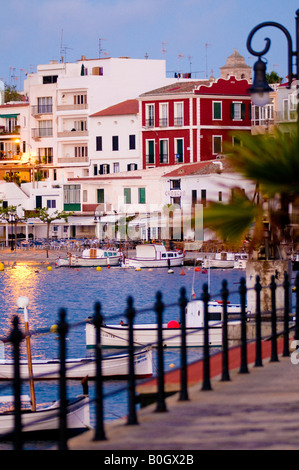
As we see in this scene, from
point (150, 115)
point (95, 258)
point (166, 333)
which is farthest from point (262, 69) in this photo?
point (150, 115)

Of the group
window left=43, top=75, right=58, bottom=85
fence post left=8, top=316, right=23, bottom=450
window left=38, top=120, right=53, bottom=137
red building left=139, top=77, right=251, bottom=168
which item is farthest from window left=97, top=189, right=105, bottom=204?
fence post left=8, top=316, right=23, bottom=450

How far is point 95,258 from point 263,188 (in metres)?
69.6

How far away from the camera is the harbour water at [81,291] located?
47459 millimetres

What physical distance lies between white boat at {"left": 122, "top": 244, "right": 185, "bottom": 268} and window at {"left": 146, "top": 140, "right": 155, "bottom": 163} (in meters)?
12.5

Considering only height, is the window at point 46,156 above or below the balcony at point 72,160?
above

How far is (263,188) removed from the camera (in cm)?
980

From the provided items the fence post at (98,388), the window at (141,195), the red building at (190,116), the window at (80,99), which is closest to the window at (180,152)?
the red building at (190,116)

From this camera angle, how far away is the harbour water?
47459 millimetres

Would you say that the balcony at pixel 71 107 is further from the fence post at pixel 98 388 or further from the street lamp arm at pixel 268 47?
the fence post at pixel 98 388

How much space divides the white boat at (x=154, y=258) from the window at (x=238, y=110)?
638 inches

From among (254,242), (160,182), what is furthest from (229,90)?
(254,242)

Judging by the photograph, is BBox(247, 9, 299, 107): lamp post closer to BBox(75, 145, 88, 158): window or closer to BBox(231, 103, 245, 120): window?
BBox(231, 103, 245, 120): window

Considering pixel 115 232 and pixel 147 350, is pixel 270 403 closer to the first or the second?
pixel 147 350

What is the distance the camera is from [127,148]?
3573 inches
